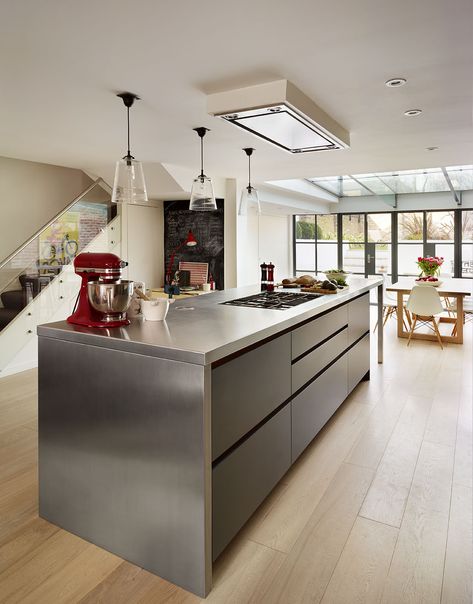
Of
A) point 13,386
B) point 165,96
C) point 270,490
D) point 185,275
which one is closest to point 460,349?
point 185,275

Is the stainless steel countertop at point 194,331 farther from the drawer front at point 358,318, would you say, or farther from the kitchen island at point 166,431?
the drawer front at point 358,318

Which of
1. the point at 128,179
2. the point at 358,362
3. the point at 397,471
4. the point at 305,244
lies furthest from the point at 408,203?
the point at 128,179

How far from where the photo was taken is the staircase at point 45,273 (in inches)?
167

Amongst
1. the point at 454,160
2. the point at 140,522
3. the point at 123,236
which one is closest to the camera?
the point at 140,522

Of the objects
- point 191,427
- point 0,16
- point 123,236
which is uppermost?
point 0,16

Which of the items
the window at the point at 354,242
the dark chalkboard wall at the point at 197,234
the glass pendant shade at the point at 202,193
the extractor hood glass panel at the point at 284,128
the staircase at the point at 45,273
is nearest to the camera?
the extractor hood glass panel at the point at 284,128

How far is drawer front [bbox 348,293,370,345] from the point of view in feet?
11.7

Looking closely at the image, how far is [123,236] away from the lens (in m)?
6.03

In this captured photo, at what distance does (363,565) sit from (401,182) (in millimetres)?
7255

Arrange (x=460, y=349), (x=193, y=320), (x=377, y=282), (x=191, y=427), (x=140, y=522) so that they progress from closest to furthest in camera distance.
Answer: (x=191, y=427), (x=140, y=522), (x=193, y=320), (x=377, y=282), (x=460, y=349)

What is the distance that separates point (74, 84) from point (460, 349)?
5.18 m

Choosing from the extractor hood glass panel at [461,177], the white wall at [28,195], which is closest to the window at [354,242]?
the extractor hood glass panel at [461,177]

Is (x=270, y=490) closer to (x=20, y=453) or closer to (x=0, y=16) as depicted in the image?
(x=20, y=453)

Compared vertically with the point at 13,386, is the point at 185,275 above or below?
above
